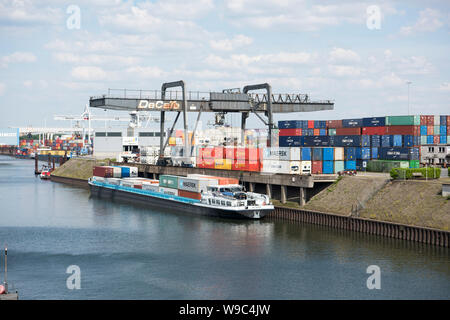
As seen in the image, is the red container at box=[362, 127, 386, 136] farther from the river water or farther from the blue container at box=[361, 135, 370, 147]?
the river water

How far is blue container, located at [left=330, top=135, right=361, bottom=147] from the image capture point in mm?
81938

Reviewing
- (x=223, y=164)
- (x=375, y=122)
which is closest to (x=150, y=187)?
(x=223, y=164)

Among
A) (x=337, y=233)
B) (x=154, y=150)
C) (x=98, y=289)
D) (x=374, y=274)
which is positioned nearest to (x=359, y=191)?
(x=337, y=233)

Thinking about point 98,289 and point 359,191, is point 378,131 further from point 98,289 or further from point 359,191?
point 98,289

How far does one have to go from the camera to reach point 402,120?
79250mm

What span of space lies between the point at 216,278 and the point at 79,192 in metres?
71.3

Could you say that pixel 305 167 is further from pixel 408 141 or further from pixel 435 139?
pixel 435 139

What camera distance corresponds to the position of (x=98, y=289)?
38.2 m

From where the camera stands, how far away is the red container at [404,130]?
77.8m

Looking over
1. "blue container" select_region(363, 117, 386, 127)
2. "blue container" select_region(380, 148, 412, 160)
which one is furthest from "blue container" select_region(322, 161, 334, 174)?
"blue container" select_region(363, 117, 386, 127)

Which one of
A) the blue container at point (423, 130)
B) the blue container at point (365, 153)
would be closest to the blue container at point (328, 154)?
the blue container at point (365, 153)

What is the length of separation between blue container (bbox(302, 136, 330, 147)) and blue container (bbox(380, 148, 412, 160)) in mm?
10494
